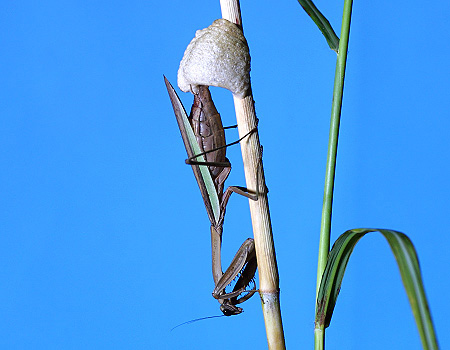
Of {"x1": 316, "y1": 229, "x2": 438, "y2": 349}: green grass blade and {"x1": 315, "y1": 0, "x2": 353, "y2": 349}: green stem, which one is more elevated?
{"x1": 315, "y1": 0, "x2": 353, "y2": 349}: green stem

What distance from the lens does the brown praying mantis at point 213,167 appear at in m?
0.58

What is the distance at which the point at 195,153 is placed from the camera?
1.91 feet

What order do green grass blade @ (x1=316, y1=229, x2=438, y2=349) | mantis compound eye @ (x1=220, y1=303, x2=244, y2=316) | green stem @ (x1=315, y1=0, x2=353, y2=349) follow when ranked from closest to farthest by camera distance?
green grass blade @ (x1=316, y1=229, x2=438, y2=349)
green stem @ (x1=315, y1=0, x2=353, y2=349)
mantis compound eye @ (x1=220, y1=303, x2=244, y2=316)

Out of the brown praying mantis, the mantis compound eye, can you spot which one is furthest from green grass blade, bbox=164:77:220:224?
the mantis compound eye

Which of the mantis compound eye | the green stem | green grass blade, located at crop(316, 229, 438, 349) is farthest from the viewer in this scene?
the mantis compound eye

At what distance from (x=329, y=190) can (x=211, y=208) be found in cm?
14

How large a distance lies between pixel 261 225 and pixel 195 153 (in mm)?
107

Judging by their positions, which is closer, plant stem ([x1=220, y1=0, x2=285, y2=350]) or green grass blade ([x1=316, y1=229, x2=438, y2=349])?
green grass blade ([x1=316, y1=229, x2=438, y2=349])

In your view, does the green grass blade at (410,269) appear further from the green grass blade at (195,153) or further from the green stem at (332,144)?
the green grass blade at (195,153)

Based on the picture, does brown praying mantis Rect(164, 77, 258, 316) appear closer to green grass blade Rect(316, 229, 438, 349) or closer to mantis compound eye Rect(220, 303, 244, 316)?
mantis compound eye Rect(220, 303, 244, 316)

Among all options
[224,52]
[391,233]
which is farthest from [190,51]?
[391,233]

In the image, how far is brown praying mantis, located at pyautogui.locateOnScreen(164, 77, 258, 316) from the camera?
582 millimetres

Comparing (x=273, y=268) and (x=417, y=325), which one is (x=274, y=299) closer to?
(x=273, y=268)

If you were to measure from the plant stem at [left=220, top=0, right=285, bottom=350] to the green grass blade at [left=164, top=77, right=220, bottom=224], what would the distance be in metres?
0.06
